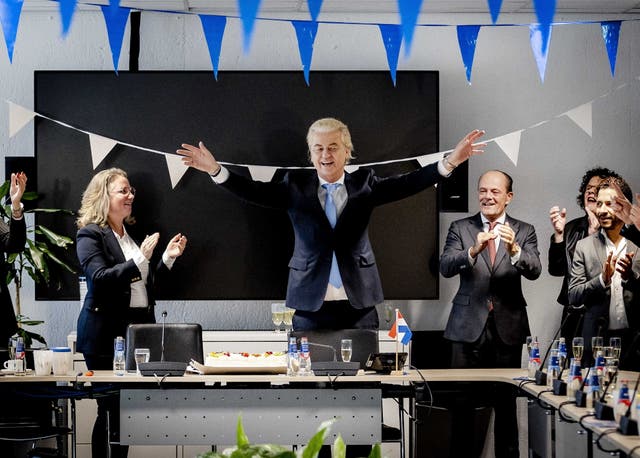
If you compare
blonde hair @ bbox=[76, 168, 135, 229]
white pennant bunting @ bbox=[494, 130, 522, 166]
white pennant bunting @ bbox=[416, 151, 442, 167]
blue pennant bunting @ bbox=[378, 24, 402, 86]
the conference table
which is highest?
blue pennant bunting @ bbox=[378, 24, 402, 86]

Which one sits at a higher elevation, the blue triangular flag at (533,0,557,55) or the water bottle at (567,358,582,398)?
the blue triangular flag at (533,0,557,55)

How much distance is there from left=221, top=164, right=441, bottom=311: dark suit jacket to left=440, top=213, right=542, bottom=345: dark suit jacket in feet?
1.71

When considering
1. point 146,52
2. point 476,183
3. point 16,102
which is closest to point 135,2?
point 146,52

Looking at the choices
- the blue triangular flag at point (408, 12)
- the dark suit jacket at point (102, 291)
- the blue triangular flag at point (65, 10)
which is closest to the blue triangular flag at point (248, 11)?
the blue triangular flag at point (408, 12)

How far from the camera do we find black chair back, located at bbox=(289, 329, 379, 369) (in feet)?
15.9

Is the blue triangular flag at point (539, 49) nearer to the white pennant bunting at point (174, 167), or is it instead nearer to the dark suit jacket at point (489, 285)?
the dark suit jacket at point (489, 285)

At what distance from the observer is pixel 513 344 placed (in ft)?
17.8

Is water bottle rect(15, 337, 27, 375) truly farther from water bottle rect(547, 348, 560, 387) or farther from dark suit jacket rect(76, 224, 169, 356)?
water bottle rect(547, 348, 560, 387)

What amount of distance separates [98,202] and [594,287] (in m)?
2.63

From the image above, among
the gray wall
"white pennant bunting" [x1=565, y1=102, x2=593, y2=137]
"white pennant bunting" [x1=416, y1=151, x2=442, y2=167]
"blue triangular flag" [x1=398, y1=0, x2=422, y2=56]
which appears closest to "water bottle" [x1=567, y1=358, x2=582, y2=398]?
"blue triangular flag" [x1=398, y1=0, x2=422, y2=56]

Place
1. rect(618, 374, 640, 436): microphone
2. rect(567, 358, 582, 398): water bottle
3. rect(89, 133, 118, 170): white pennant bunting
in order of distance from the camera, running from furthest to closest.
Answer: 1. rect(89, 133, 118, 170): white pennant bunting
2. rect(567, 358, 582, 398): water bottle
3. rect(618, 374, 640, 436): microphone

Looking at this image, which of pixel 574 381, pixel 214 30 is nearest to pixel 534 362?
pixel 574 381

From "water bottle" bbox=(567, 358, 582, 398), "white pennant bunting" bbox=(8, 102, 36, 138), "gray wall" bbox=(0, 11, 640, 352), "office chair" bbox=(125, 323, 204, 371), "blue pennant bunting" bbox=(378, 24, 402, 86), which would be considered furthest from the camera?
"gray wall" bbox=(0, 11, 640, 352)

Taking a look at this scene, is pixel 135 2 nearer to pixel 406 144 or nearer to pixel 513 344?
pixel 406 144
